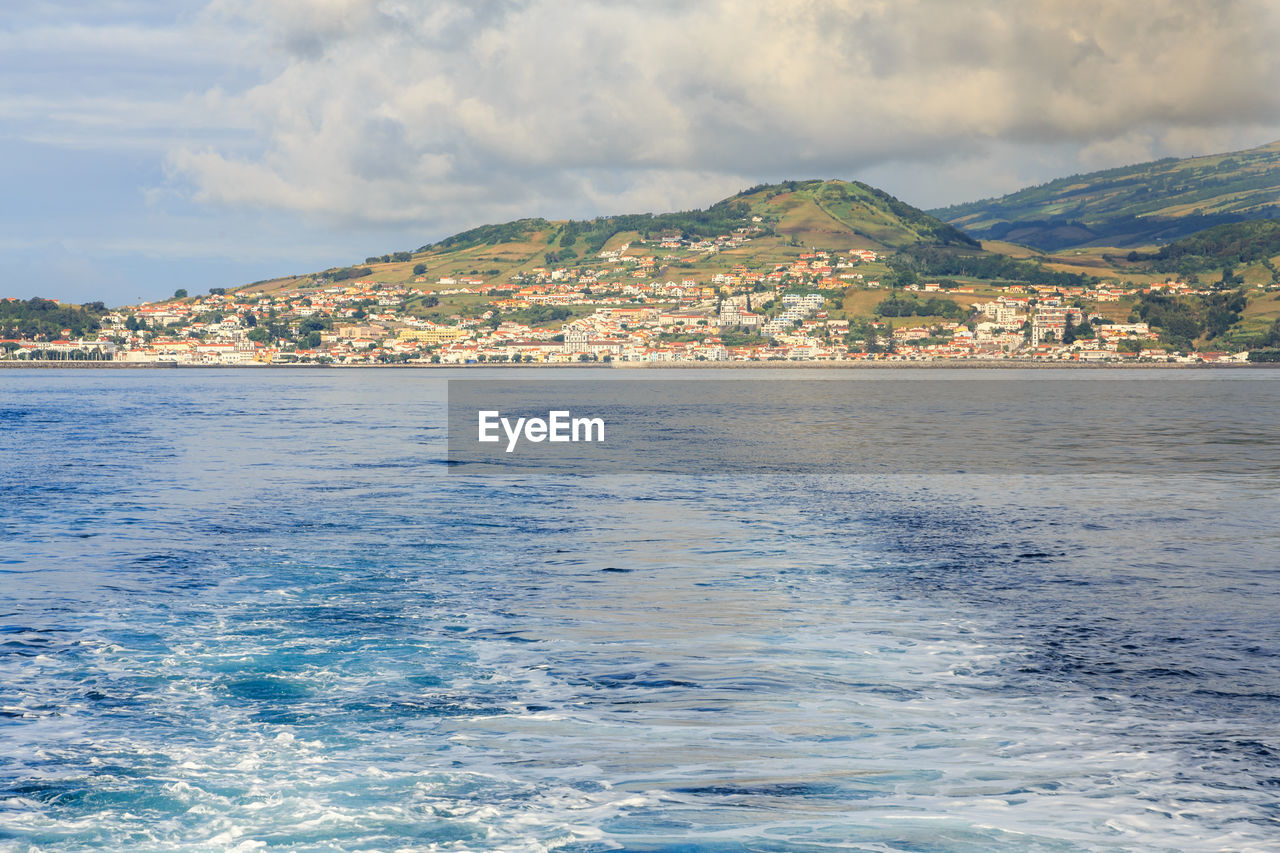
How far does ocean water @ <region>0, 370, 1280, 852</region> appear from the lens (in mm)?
8367

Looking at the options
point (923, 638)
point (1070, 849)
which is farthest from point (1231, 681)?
point (1070, 849)

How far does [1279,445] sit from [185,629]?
47030 millimetres

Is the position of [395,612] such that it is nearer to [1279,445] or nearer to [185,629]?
[185,629]

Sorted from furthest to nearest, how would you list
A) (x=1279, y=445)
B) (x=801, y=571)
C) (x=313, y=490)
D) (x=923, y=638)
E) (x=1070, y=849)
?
(x=1279, y=445), (x=313, y=490), (x=801, y=571), (x=923, y=638), (x=1070, y=849)

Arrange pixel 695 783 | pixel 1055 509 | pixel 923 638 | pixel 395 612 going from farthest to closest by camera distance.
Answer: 1. pixel 1055 509
2. pixel 395 612
3. pixel 923 638
4. pixel 695 783

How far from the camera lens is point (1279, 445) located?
47.8 meters

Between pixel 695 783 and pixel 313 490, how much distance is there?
2450cm

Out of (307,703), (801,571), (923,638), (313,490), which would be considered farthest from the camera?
(313,490)

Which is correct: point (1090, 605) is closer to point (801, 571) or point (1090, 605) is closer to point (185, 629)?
point (801, 571)

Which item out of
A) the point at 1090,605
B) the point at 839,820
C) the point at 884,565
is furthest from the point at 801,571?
the point at 839,820

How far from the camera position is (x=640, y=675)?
475 inches

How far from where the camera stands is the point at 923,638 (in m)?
14.3

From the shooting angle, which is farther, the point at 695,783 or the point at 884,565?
the point at 884,565

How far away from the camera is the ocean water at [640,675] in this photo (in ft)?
27.5
